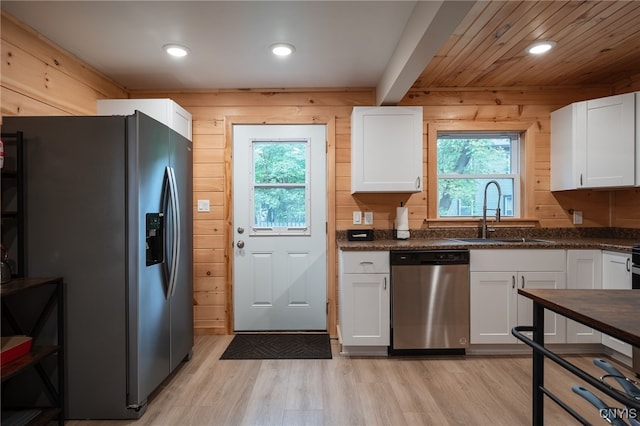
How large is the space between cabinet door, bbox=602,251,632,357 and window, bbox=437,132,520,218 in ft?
2.82

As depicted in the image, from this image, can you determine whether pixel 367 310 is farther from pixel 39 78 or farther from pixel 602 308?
pixel 39 78

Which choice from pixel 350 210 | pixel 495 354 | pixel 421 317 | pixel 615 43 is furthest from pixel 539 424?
pixel 615 43

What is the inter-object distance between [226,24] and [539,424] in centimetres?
279

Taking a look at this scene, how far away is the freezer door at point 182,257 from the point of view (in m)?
2.38

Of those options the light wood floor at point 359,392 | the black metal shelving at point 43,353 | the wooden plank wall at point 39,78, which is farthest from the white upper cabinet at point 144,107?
the light wood floor at point 359,392

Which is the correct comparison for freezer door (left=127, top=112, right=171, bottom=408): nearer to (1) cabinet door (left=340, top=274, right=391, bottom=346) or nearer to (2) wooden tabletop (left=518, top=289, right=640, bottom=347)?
(1) cabinet door (left=340, top=274, right=391, bottom=346)

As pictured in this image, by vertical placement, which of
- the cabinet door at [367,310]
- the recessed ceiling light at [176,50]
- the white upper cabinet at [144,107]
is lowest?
the cabinet door at [367,310]

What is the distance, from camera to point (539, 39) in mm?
2398

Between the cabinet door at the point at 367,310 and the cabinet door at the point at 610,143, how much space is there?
80.3 inches

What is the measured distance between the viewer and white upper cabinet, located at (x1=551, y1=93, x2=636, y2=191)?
2.73 m

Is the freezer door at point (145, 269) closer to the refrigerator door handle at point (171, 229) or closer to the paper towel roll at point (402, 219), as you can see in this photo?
the refrigerator door handle at point (171, 229)

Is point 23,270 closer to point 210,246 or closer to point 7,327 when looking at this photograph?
point 7,327

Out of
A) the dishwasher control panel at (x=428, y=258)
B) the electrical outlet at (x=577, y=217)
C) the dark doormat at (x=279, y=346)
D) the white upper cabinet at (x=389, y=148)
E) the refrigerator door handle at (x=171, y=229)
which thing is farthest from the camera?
the electrical outlet at (x=577, y=217)

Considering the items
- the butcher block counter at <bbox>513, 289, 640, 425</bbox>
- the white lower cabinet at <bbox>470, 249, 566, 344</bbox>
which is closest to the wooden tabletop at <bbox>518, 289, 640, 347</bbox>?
the butcher block counter at <bbox>513, 289, 640, 425</bbox>
